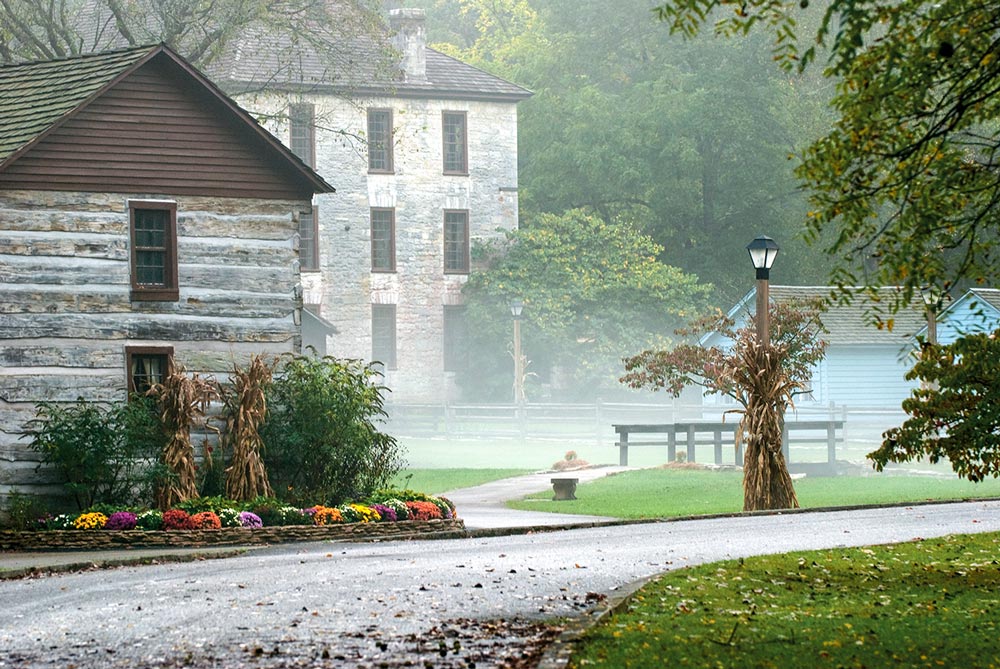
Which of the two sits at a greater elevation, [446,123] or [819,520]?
[446,123]

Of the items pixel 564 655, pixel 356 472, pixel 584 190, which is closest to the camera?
pixel 564 655

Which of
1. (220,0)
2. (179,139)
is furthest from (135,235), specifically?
(220,0)

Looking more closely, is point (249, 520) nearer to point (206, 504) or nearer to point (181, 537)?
point (206, 504)

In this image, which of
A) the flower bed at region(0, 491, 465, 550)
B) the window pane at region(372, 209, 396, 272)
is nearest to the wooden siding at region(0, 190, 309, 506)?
the flower bed at region(0, 491, 465, 550)

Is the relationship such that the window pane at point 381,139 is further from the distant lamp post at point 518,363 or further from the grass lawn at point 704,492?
the grass lawn at point 704,492

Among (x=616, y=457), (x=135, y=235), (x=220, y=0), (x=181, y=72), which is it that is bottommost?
(x=616, y=457)

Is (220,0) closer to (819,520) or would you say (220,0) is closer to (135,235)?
(135,235)

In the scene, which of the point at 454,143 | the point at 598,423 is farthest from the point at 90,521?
the point at 454,143

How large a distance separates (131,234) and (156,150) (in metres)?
1.36

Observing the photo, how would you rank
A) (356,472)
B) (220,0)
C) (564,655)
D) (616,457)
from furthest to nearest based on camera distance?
1. (616,457)
2. (220,0)
3. (356,472)
4. (564,655)

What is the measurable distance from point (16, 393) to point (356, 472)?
197 inches

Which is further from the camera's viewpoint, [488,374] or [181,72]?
[488,374]

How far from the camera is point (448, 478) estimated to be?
123ft

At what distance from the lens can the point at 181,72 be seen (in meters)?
24.7
